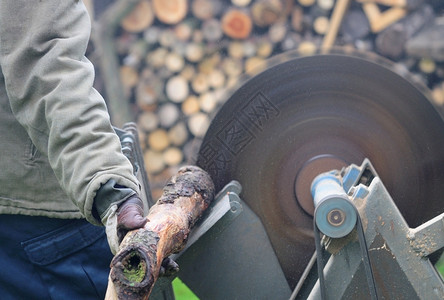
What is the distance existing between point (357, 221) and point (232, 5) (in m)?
3.64

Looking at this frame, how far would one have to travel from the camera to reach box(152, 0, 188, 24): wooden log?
5199 millimetres

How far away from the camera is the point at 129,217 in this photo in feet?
5.23

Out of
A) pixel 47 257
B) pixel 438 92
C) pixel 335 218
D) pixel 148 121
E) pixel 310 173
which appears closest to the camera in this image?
pixel 335 218

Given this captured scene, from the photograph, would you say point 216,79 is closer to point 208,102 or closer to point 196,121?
point 208,102

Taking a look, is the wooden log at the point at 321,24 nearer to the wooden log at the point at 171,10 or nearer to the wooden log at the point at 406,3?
the wooden log at the point at 406,3

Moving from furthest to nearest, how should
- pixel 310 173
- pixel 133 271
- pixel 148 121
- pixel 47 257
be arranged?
pixel 148 121
pixel 310 173
pixel 47 257
pixel 133 271

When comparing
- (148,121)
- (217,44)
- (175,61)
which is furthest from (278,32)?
(148,121)

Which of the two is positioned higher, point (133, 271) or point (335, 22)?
point (335, 22)

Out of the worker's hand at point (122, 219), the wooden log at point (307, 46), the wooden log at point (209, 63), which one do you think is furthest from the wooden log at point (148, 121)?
the worker's hand at point (122, 219)

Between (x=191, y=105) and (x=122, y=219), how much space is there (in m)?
3.76

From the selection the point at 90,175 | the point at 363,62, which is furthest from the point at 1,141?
the point at 363,62

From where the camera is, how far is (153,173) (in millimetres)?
5441

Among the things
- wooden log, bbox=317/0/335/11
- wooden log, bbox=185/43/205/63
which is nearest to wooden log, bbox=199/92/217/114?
wooden log, bbox=185/43/205/63

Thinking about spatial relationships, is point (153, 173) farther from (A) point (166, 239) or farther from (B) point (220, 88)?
(A) point (166, 239)
